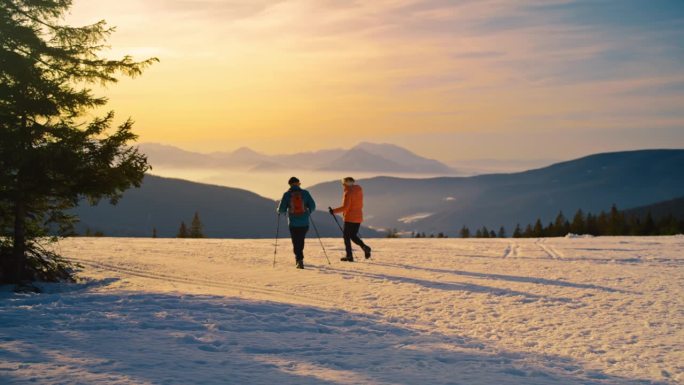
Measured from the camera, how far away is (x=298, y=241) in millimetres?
15188

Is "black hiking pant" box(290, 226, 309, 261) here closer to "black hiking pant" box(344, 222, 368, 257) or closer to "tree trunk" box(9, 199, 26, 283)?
"black hiking pant" box(344, 222, 368, 257)

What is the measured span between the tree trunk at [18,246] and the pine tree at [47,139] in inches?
0.7

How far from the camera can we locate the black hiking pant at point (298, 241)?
15.1m

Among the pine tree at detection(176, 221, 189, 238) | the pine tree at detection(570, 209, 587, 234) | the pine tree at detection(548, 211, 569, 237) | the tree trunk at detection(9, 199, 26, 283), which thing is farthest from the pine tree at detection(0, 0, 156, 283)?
the pine tree at detection(548, 211, 569, 237)

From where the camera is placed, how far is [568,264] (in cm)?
1644

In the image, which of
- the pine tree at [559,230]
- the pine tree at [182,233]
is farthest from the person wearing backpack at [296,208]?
the pine tree at [559,230]

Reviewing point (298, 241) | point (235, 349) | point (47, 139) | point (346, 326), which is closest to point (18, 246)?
point (47, 139)

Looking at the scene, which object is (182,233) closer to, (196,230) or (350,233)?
(196,230)

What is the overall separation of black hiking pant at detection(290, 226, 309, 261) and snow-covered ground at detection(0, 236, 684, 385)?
47 cm

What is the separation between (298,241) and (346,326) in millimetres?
7034

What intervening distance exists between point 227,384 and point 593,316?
21.8 feet

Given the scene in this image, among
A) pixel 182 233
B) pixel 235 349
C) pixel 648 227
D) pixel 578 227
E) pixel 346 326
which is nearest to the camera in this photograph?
pixel 235 349

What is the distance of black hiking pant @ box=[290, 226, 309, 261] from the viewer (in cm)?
1514

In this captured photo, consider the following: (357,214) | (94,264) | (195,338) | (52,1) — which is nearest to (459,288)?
(357,214)
